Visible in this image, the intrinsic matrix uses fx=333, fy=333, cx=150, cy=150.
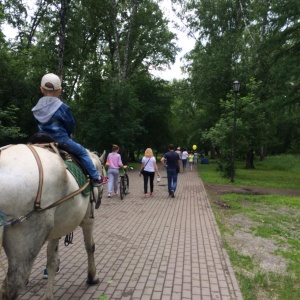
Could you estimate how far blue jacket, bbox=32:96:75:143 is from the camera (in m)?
3.45

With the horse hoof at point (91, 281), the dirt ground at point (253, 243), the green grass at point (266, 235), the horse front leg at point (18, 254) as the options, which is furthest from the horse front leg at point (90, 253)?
the dirt ground at point (253, 243)

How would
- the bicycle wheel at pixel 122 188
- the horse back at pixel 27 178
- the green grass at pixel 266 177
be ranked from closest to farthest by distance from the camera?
the horse back at pixel 27 178, the bicycle wheel at pixel 122 188, the green grass at pixel 266 177

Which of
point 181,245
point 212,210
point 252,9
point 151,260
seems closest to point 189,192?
point 212,210

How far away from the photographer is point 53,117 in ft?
11.3

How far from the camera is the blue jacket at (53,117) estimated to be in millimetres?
3449

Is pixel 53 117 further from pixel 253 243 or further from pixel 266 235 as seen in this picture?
pixel 266 235

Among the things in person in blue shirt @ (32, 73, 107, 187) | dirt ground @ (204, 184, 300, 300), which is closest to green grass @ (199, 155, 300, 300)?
dirt ground @ (204, 184, 300, 300)

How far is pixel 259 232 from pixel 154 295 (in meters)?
4.37

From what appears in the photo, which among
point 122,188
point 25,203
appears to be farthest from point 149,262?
point 122,188

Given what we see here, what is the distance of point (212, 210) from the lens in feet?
35.6

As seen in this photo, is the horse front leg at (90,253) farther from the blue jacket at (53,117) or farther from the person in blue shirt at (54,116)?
the blue jacket at (53,117)

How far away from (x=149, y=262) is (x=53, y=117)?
333 centimetres

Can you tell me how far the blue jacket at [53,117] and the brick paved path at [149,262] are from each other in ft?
7.14

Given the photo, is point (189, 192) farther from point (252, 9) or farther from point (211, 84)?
point (252, 9)
